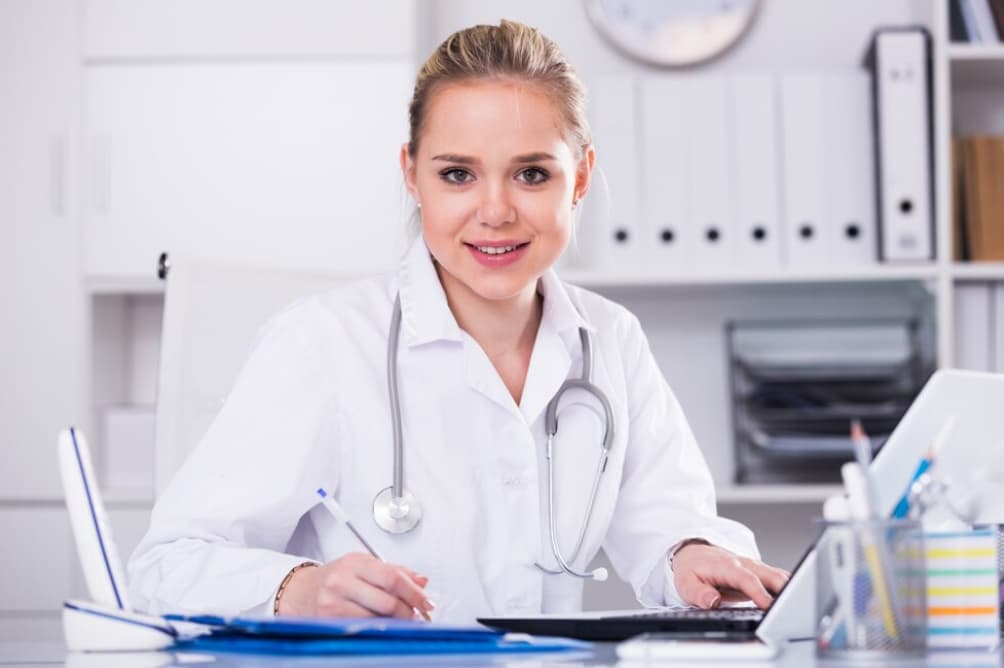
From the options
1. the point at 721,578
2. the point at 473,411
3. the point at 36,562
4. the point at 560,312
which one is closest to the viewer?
the point at 721,578

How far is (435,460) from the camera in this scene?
1.44 meters

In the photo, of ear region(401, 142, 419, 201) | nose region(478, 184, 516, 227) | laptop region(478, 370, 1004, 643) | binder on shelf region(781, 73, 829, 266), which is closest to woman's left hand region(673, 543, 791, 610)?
laptop region(478, 370, 1004, 643)

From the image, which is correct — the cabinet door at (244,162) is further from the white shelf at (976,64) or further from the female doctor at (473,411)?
the white shelf at (976,64)

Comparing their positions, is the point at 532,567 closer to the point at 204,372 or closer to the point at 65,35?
the point at 204,372

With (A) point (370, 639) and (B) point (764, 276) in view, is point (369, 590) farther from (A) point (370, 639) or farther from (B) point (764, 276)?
(B) point (764, 276)

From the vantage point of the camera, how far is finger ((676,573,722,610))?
4.04 feet

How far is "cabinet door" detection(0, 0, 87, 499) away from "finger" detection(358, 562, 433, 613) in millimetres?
1593

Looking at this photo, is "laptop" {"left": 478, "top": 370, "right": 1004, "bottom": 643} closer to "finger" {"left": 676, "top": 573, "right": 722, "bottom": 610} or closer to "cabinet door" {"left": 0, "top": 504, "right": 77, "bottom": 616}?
"finger" {"left": 676, "top": 573, "right": 722, "bottom": 610}

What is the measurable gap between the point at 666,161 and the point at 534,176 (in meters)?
0.97

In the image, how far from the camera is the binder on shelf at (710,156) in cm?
238

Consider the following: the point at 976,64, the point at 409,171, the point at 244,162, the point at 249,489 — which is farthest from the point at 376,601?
the point at 976,64

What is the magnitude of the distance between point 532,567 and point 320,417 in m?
0.28

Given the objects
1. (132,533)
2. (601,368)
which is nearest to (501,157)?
(601,368)

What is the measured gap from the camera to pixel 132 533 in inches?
94.2
